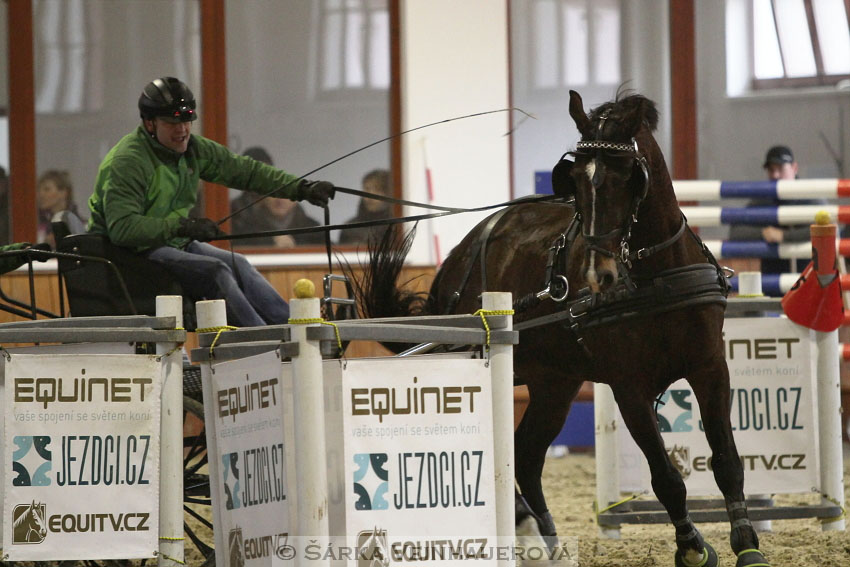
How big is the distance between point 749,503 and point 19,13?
6650 mm

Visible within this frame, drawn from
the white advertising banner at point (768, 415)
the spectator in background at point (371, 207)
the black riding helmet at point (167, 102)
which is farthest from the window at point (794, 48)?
the black riding helmet at point (167, 102)

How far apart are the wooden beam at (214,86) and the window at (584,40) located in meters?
2.54

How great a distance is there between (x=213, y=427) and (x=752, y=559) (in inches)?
70.7

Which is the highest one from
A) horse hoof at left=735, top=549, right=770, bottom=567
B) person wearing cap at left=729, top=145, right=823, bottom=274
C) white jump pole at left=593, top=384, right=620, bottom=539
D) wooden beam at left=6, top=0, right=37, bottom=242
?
wooden beam at left=6, top=0, right=37, bottom=242

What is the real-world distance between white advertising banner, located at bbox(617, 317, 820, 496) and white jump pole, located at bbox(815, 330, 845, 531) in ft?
0.15

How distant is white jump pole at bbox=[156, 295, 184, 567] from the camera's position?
3.55 meters

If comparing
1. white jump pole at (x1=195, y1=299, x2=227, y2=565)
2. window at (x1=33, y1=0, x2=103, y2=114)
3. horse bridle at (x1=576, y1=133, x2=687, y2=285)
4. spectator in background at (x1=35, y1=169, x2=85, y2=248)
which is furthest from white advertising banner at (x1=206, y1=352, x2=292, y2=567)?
window at (x1=33, y1=0, x2=103, y2=114)

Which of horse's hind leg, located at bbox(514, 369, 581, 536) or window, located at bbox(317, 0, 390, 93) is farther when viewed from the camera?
window, located at bbox(317, 0, 390, 93)

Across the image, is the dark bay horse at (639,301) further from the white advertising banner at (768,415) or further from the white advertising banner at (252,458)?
the white advertising banner at (252,458)

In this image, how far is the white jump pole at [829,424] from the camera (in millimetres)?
4977

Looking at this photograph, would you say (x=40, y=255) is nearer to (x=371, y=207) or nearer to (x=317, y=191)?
(x=317, y=191)

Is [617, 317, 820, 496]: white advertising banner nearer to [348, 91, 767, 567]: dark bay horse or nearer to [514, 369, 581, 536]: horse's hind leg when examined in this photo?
[514, 369, 581, 536]: horse's hind leg

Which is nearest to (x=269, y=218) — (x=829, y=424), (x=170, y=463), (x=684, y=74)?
(x=684, y=74)

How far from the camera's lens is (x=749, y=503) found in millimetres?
5082
